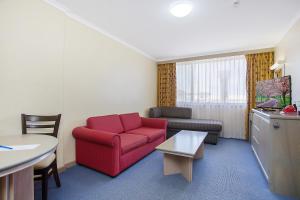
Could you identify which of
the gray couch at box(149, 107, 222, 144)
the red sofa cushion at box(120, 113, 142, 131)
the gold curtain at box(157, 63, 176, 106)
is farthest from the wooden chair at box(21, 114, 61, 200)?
the gold curtain at box(157, 63, 176, 106)

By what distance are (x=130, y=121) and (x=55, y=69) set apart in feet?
6.19

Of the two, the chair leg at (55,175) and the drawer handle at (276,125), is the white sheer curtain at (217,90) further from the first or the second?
the chair leg at (55,175)

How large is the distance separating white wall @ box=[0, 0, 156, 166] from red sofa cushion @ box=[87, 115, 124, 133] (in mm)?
213

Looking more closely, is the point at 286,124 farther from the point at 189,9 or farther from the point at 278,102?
the point at 189,9

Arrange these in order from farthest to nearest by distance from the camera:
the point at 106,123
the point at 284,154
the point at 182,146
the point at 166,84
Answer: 1. the point at 166,84
2. the point at 106,123
3. the point at 182,146
4. the point at 284,154

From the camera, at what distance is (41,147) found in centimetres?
126

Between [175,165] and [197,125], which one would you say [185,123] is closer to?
[197,125]

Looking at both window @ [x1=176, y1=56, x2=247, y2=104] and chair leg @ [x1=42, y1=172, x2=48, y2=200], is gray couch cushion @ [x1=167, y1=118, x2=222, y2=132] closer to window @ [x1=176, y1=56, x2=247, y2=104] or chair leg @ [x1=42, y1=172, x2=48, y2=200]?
window @ [x1=176, y1=56, x2=247, y2=104]

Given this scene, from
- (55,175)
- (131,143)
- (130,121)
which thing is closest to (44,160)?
(55,175)

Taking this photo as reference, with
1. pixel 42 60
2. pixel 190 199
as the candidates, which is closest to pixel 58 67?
pixel 42 60

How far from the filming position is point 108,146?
2.21 metres

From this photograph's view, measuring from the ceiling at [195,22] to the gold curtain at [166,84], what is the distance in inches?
47.8

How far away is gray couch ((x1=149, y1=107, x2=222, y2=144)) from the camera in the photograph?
12.5ft

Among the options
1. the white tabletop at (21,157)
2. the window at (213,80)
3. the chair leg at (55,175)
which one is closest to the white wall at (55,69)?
the chair leg at (55,175)
